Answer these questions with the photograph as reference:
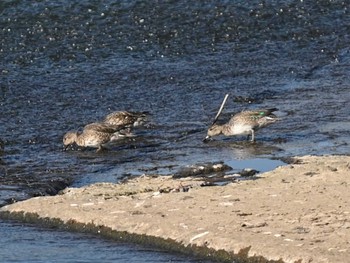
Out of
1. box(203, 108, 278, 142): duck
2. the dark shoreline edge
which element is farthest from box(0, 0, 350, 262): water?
the dark shoreline edge

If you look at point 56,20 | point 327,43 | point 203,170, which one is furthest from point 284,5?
point 203,170

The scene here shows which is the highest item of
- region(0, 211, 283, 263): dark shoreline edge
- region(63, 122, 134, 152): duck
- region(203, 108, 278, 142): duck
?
region(0, 211, 283, 263): dark shoreline edge

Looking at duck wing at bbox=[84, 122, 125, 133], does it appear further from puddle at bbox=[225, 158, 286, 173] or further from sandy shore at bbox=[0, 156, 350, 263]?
sandy shore at bbox=[0, 156, 350, 263]

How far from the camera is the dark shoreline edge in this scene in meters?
10.1

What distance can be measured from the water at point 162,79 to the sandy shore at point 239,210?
0.88 metres

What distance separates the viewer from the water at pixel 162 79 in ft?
46.9

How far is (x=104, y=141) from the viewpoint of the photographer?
14.9 metres

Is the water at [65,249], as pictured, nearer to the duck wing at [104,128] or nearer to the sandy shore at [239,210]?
the sandy shore at [239,210]

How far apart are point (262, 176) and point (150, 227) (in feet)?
6.12

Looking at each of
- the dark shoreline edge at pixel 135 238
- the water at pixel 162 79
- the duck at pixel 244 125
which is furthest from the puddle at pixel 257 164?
the dark shoreline edge at pixel 135 238

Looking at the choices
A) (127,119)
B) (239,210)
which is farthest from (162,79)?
(239,210)

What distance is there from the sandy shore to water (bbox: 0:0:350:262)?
884mm

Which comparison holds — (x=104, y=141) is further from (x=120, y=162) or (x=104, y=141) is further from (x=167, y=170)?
(x=167, y=170)

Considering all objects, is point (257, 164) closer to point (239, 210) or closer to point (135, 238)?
point (239, 210)
